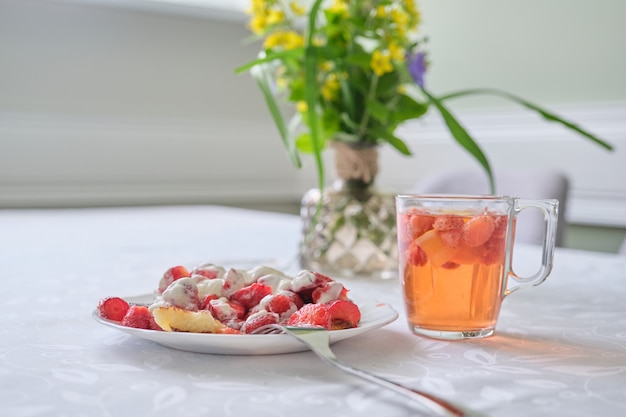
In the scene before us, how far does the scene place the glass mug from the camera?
0.59 metres

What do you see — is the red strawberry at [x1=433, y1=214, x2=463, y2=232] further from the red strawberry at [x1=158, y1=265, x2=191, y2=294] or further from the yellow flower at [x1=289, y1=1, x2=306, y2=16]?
the yellow flower at [x1=289, y1=1, x2=306, y2=16]

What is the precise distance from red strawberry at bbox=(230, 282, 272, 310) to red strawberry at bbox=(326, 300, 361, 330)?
53 millimetres

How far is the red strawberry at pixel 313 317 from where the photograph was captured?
52cm

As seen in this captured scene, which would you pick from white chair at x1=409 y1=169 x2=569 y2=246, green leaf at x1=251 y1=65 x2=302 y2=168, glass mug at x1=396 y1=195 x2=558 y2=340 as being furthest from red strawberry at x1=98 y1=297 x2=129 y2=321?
white chair at x1=409 y1=169 x2=569 y2=246

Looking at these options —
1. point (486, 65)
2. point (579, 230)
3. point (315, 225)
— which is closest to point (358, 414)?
point (315, 225)

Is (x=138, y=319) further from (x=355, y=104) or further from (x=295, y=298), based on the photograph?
(x=355, y=104)

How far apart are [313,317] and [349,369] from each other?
7 cm

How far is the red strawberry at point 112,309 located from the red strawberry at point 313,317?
0.13m

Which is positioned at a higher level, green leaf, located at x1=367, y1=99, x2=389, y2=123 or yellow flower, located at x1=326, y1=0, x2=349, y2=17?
yellow flower, located at x1=326, y1=0, x2=349, y2=17

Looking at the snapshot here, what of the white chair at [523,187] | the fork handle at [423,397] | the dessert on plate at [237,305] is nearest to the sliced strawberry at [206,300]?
the dessert on plate at [237,305]

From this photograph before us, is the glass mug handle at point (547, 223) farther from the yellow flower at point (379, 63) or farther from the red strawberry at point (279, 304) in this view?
the yellow flower at point (379, 63)

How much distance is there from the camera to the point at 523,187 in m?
1.72

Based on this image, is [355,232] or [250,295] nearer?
[250,295]

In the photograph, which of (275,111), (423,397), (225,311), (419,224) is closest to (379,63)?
(275,111)
